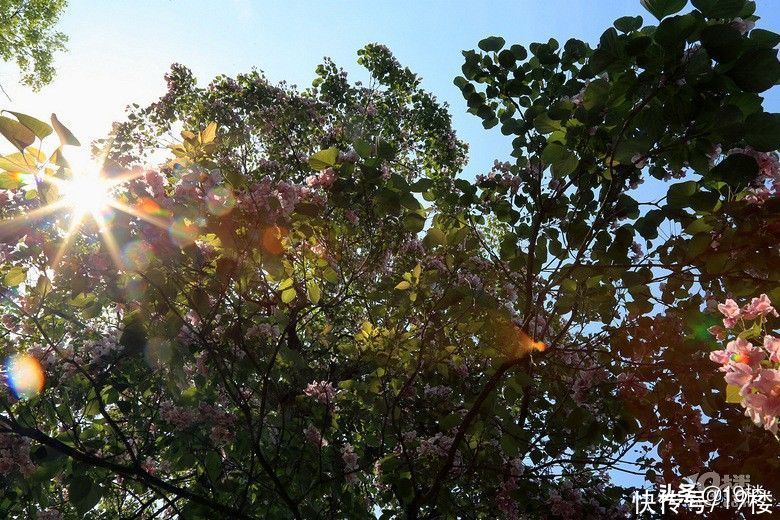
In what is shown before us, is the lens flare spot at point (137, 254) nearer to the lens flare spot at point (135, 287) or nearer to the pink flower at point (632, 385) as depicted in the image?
the lens flare spot at point (135, 287)

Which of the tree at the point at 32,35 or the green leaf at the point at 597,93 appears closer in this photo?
the green leaf at the point at 597,93

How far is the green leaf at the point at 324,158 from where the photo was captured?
8.91 feet

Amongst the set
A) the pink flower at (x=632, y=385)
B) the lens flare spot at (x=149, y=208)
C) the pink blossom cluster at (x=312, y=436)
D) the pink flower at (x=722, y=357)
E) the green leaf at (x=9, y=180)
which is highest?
the lens flare spot at (x=149, y=208)

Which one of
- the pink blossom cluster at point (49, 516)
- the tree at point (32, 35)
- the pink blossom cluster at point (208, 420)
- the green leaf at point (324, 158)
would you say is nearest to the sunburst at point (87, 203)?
the green leaf at point (324, 158)

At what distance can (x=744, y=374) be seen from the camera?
4.54 ft

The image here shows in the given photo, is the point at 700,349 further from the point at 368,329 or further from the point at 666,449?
the point at 368,329

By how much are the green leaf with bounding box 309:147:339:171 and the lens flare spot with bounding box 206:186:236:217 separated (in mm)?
486

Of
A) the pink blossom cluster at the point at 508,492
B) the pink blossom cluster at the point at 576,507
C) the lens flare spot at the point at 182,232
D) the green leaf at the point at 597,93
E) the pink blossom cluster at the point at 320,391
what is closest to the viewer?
the green leaf at the point at 597,93

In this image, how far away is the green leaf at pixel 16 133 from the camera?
195 centimetres

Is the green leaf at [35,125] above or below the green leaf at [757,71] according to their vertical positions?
above

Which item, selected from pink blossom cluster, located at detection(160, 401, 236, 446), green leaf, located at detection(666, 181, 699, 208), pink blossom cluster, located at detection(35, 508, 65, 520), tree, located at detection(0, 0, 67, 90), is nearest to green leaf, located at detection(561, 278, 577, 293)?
green leaf, located at detection(666, 181, 699, 208)

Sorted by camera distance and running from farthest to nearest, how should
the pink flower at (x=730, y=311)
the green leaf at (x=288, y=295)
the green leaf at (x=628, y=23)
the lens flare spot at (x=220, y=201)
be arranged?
the green leaf at (x=288, y=295), the lens flare spot at (x=220, y=201), the green leaf at (x=628, y=23), the pink flower at (x=730, y=311)

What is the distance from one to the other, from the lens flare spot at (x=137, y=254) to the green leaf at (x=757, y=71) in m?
2.74

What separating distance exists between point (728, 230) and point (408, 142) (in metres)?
7.00
